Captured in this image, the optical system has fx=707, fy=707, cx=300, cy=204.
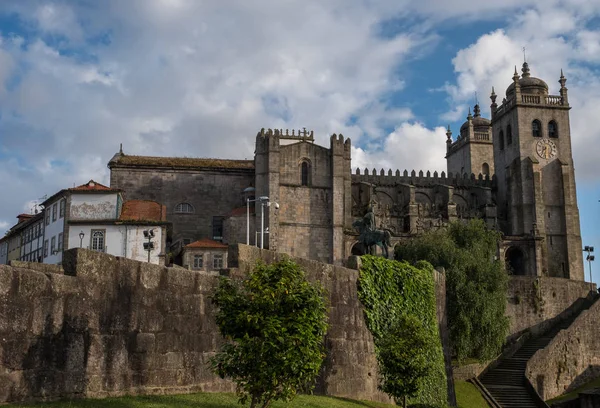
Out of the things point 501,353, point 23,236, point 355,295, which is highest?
point 23,236

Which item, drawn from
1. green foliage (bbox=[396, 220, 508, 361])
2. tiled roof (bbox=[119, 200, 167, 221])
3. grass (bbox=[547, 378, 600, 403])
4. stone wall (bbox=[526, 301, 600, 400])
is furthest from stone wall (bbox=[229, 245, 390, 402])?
Result: tiled roof (bbox=[119, 200, 167, 221])

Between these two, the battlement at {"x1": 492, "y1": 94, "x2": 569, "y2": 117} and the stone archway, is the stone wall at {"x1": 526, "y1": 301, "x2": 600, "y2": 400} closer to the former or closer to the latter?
the stone archway

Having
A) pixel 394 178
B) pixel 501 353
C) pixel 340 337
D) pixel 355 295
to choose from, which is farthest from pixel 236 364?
pixel 394 178

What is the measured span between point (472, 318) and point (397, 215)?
2822 cm

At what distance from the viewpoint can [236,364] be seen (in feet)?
37.7

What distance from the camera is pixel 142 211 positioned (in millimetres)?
55312

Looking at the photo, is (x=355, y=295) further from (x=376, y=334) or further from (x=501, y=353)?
(x=501, y=353)

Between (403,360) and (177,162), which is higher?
(177,162)

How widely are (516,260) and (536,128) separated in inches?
607

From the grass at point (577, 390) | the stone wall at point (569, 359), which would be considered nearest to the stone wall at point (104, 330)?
the stone wall at point (569, 359)

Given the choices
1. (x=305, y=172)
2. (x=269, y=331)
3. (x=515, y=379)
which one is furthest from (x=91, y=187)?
(x=269, y=331)

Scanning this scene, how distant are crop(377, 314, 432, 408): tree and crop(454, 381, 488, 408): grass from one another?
14830mm

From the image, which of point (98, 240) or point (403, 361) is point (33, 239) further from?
point (403, 361)

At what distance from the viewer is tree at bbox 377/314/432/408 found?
64.3 feet
